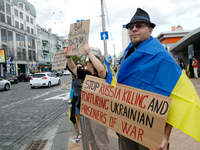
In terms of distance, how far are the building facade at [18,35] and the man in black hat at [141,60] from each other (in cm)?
3896

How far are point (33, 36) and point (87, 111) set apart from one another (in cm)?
5631

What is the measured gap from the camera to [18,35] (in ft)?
148

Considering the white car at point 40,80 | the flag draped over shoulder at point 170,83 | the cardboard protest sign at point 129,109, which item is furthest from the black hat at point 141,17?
the white car at point 40,80

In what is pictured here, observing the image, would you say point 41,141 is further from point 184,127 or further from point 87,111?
point 184,127

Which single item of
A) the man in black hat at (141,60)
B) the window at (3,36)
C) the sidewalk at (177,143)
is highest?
the window at (3,36)

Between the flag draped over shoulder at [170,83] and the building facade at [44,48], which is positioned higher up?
the building facade at [44,48]

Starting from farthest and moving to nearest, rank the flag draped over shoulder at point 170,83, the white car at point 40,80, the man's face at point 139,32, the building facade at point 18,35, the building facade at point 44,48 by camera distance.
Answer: the building facade at point 44,48 → the building facade at point 18,35 → the white car at point 40,80 → the man's face at point 139,32 → the flag draped over shoulder at point 170,83

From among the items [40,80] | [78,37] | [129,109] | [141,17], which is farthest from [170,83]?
[40,80]

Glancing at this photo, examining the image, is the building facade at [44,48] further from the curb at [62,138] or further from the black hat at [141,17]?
the black hat at [141,17]

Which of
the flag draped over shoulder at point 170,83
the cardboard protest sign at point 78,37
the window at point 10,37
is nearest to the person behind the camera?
the flag draped over shoulder at point 170,83

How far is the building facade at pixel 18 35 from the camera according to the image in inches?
1547

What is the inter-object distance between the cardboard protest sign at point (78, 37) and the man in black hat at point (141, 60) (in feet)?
2.62

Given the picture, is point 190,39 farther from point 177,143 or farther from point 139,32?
point 139,32

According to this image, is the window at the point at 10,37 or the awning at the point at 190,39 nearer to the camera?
the awning at the point at 190,39
